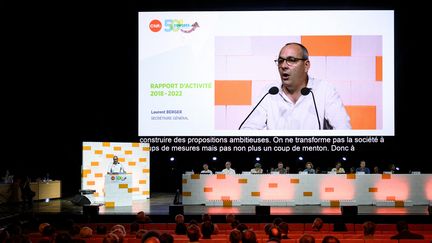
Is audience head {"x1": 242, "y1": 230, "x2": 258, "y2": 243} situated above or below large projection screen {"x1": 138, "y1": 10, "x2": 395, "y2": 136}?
below

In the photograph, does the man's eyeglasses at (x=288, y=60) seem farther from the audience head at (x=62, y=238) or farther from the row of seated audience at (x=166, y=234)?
the audience head at (x=62, y=238)

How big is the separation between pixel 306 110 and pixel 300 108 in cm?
17

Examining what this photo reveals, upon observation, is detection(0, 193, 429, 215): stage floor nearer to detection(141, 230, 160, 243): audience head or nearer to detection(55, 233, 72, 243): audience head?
detection(55, 233, 72, 243): audience head

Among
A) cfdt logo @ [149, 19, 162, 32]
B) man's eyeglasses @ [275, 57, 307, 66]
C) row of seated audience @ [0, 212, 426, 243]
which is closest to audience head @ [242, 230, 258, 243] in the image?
row of seated audience @ [0, 212, 426, 243]

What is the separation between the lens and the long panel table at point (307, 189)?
13.8m

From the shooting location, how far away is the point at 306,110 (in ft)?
49.3

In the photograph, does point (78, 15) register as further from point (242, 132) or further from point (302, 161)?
point (302, 161)

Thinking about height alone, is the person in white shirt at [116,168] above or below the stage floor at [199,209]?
above

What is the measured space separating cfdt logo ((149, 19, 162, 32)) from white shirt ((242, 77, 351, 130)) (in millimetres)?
3447

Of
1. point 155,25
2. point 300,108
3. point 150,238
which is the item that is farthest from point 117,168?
point 150,238

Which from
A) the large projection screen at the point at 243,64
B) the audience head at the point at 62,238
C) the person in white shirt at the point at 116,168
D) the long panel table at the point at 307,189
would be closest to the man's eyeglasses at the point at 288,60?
the large projection screen at the point at 243,64

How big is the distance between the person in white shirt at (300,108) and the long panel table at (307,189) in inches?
64.4

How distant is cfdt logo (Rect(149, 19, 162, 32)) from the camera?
50.2 feet

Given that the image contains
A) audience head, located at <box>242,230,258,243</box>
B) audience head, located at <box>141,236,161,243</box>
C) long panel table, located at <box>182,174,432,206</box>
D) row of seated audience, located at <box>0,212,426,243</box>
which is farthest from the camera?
long panel table, located at <box>182,174,432,206</box>
